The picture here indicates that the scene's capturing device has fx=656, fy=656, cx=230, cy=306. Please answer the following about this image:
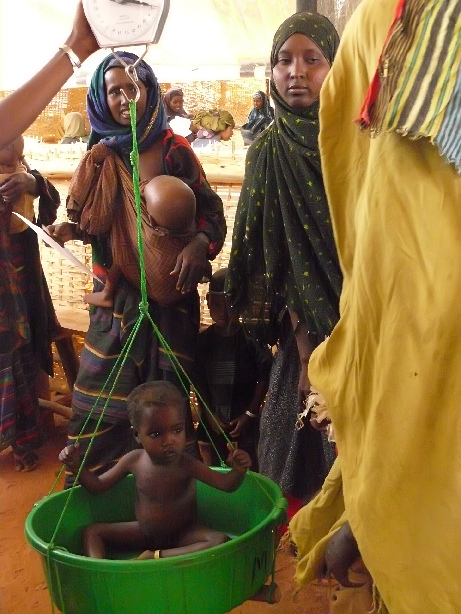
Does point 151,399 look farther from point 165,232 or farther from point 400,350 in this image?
point 400,350

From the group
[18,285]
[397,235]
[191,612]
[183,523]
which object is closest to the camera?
[397,235]

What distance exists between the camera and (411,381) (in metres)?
0.94

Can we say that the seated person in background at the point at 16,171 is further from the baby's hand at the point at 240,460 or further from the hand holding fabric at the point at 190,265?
the baby's hand at the point at 240,460

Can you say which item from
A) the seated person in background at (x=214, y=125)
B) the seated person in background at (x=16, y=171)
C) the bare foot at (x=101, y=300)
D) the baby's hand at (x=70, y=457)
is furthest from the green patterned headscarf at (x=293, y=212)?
the seated person in background at (x=214, y=125)

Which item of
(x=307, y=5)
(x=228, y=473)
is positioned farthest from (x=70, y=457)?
(x=307, y=5)

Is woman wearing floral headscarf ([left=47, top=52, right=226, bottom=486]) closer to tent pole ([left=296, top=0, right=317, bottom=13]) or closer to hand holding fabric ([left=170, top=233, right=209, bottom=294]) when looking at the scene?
hand holding fabric ([left=170, top=233, right=209, bottom=294])

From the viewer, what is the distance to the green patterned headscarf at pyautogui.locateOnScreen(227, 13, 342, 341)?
173 cm

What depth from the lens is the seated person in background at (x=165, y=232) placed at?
76.2 inches

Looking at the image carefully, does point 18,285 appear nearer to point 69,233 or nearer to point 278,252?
point 69,233

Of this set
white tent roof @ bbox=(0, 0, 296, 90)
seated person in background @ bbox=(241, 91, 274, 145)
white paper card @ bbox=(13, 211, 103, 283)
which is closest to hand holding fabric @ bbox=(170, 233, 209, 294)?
white paper card @ bbox=(13, 211, 103, 283)

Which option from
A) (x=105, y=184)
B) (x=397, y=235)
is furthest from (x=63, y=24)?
(x=397, y=235)

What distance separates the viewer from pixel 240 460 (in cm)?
162

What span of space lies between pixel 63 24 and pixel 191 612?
207 centimetres

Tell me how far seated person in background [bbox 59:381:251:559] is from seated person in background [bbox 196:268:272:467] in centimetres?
70
